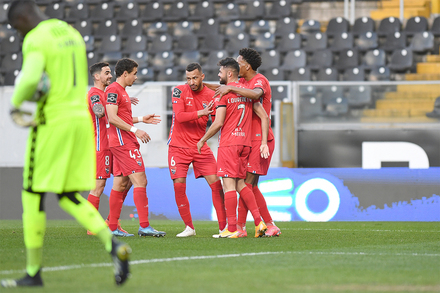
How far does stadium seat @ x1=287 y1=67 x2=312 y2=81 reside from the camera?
14.5 m

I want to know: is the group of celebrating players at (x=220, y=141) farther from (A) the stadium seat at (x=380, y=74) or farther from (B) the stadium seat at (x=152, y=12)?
(B) the stadium seat at (x=152, y=12)

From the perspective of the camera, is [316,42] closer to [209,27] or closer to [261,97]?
[209,27]

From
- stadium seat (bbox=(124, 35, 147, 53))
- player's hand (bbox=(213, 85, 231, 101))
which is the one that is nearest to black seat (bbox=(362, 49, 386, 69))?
stadium seat (bbox=(124, 35, 147, 53))

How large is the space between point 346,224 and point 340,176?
3.92ft

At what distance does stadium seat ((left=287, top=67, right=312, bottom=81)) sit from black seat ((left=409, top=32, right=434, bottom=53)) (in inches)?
106

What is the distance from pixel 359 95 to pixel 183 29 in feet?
22.5

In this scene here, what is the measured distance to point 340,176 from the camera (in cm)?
1074

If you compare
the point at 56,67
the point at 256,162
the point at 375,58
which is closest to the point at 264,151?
the point at 256,162

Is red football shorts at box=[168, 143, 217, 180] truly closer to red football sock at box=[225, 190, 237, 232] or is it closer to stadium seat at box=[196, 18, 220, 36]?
red football sock at box=[225, 190, 237, 232]

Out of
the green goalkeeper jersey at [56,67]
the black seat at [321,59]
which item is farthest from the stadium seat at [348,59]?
the green goalkeeper jersey at [56,67]

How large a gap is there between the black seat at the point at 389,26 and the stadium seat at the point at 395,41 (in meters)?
0.20

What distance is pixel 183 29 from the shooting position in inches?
672

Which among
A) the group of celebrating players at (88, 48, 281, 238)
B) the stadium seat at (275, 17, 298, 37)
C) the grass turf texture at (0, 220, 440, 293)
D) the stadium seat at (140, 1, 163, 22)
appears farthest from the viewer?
the stadium seat at (140, 1, 163, 22)

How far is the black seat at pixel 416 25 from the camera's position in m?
15.8
